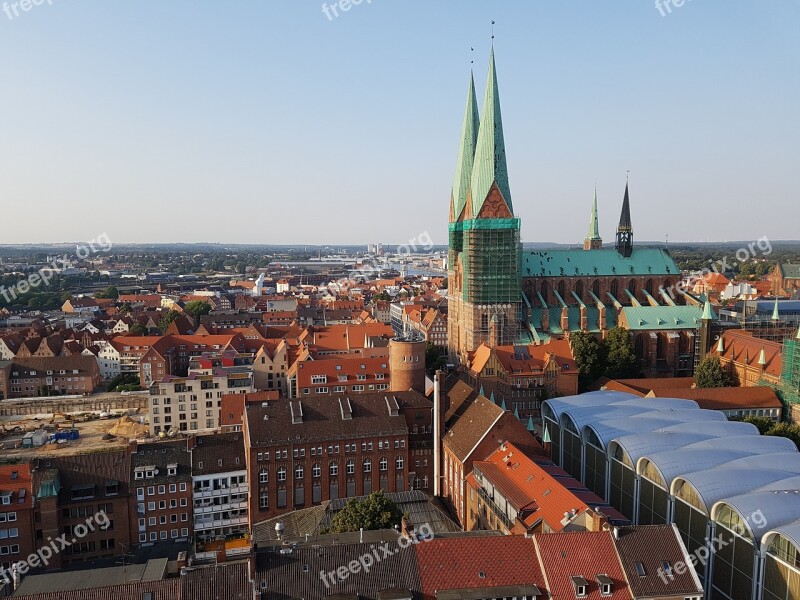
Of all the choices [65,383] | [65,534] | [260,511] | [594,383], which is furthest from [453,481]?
[65,383]

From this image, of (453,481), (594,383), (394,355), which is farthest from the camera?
(594,383)

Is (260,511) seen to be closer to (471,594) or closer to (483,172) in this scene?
(471,594)

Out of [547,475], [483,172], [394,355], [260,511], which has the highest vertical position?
[483,172]

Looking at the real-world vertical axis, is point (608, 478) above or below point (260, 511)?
above

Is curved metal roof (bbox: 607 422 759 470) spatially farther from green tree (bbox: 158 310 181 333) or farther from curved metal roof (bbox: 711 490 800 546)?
green tree (bbox: 158 310 181 333)

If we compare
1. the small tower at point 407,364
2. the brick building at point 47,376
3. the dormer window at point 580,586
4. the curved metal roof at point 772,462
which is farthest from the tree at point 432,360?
the dormer window at point 580,586

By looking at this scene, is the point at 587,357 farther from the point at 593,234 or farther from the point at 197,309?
the point at 197,309

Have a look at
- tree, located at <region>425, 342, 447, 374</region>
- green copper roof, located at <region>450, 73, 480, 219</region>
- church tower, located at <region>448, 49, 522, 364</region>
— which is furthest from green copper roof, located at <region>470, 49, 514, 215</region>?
tree, located at <region>425, 342, 447, 374</region>
